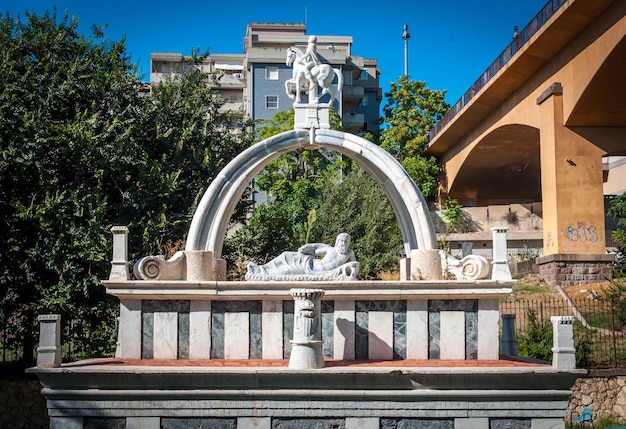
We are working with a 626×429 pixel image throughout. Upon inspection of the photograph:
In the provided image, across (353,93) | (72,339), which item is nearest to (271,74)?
(353,93)

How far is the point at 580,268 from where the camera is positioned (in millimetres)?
24172

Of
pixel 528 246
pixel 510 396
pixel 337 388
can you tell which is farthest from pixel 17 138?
pixel 528 246

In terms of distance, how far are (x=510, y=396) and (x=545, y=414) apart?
56 centimetres

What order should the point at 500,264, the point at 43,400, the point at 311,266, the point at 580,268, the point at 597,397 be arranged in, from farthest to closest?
the point at 580,268 → the point at 43,400 → the point at 597,397 → the point at 311,266 → the point at 500,264

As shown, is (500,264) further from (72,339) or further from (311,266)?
(72,339)

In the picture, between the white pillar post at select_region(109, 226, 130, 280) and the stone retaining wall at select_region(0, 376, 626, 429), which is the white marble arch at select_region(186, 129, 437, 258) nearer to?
the white pillar post at select_region(109, 226, 130, 280)

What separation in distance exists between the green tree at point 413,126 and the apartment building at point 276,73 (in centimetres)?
322

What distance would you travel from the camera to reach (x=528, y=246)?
32.9m

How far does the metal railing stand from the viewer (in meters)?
23.4

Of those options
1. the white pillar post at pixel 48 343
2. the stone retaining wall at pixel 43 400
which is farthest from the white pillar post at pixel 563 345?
the white pillar post at pixel 48 343

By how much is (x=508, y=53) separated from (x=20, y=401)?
20.4m

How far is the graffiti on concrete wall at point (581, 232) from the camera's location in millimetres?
24531

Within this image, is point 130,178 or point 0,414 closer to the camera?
point 0,414

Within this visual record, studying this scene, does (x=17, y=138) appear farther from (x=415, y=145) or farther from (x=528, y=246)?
(x=415, y=145)
